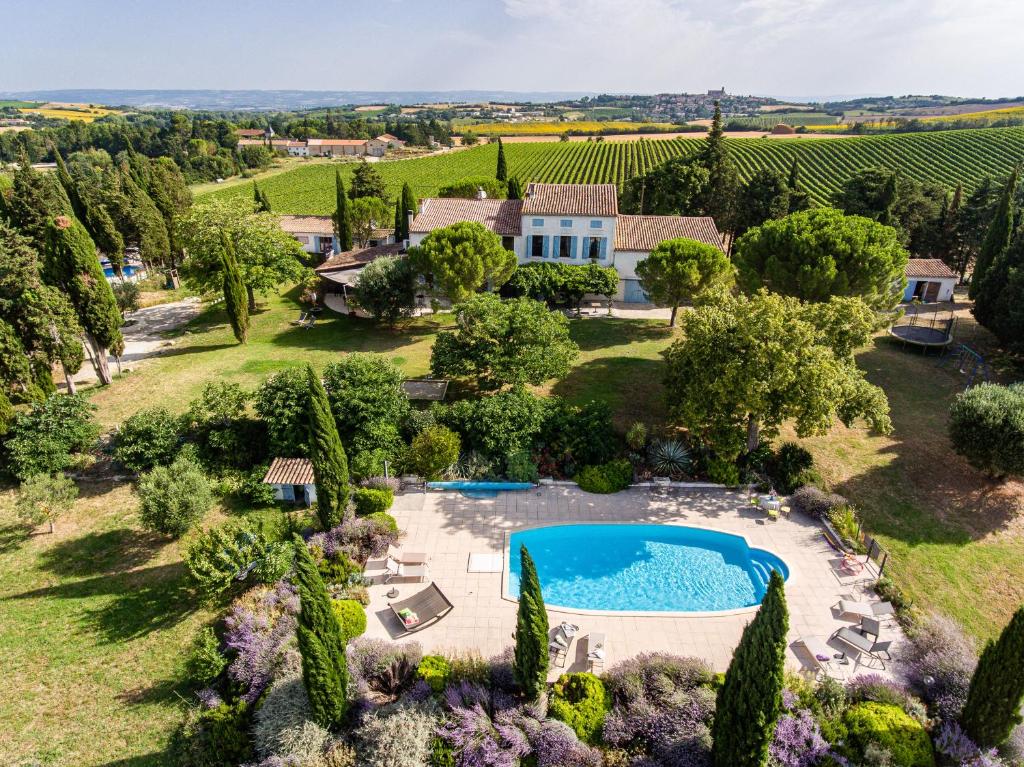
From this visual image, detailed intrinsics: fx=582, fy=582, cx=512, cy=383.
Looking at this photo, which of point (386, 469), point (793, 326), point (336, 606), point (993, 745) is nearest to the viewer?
point (993, 745)

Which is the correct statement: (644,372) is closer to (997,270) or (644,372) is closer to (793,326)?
(793,326)

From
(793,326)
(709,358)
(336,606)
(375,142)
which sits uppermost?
(375,142)

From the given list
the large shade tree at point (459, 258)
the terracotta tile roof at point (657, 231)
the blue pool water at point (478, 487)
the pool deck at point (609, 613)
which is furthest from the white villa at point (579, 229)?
the blue pool water at point (478, 487)

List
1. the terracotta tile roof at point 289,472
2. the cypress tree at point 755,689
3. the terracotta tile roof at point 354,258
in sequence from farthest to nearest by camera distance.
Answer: the terracotta tile roof at point 354,258
the terracotta tile roof at point 289,472
the cypress tree at point 755,689

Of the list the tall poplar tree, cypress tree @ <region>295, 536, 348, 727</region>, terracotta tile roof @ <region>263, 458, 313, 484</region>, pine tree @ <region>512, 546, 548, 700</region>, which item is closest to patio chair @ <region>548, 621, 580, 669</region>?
pine tree @ <region>512, 546, 548, 700</region>

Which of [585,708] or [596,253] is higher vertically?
[596,253]

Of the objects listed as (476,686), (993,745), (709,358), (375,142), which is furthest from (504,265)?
(375,142)

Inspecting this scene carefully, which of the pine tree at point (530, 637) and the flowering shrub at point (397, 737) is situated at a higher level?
the pine tree at point (530, 637)

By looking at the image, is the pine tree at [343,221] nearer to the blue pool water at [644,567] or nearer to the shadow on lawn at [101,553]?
the shadow on lawn at [101,553]
